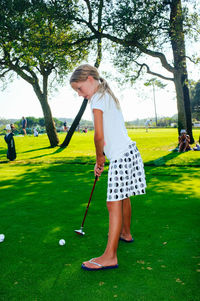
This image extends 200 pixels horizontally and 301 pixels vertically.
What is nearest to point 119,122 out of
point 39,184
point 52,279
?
point 52,279

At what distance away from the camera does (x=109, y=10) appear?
14.6 meters

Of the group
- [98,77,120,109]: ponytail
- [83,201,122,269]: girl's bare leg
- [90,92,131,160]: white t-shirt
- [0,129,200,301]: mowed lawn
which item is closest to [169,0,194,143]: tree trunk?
[0,129,200,301]: mowed lawn

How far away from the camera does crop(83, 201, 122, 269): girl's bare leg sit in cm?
295

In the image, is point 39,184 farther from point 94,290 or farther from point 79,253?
point 94,290

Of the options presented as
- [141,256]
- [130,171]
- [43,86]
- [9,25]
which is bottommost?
[141,256]

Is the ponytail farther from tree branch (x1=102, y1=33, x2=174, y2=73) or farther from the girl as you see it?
tree branch (x1=102, y1=33, x2=174, y2=73)

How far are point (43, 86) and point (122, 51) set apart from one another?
7188 millimetres

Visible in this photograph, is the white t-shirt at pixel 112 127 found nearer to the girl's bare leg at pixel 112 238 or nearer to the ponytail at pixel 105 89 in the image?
the ponytail at pixel 105 89

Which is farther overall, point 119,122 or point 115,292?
point 119,122

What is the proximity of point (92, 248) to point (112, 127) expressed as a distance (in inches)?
60.6

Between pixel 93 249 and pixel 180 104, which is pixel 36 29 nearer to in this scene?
pixel 180 104

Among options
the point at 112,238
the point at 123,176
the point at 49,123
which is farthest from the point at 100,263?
the point at 49,123

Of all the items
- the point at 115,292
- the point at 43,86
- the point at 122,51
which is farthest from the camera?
the point at 43,86

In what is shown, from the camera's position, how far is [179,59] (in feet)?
55.3
